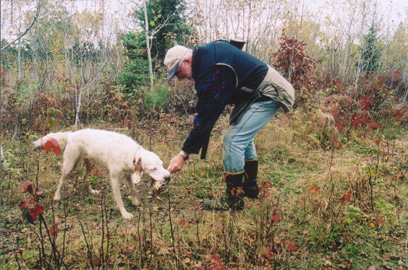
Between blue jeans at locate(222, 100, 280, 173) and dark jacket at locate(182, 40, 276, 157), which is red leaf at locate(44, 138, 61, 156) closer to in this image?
dark jacket at locate(182, 40, 276, 157)

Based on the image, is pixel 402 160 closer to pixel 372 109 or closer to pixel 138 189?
pixel 372 109

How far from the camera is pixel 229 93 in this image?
8.94 feet

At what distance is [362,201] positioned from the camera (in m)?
3.13

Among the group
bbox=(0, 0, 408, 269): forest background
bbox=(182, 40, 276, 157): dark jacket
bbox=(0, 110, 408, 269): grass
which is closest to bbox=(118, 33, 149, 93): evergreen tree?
bbox=(0, 0, 408, 269): forest background

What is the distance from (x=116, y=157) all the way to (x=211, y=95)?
1422 millimetres

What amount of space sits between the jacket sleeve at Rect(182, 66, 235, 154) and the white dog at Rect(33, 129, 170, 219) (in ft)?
1.99

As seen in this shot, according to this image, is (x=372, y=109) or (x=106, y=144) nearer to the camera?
(x=106, y=144)

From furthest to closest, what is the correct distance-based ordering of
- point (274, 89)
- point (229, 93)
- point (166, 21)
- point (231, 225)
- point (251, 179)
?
point (166, 21), point (251, 179), point (274, 89), point (229, 93), point (231, 225)

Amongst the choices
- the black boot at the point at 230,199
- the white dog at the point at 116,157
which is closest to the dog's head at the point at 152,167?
the white dog at the point at 116,157

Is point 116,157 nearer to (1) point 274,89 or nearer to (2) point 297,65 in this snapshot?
(1) point 274,89

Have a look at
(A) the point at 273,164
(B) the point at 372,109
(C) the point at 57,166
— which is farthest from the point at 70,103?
(B) the point at 372,109

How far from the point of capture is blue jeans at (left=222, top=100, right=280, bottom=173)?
116 inches

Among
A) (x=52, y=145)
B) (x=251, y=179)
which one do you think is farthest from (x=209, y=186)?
(x=52, y=145)

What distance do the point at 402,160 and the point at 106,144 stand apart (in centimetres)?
453
